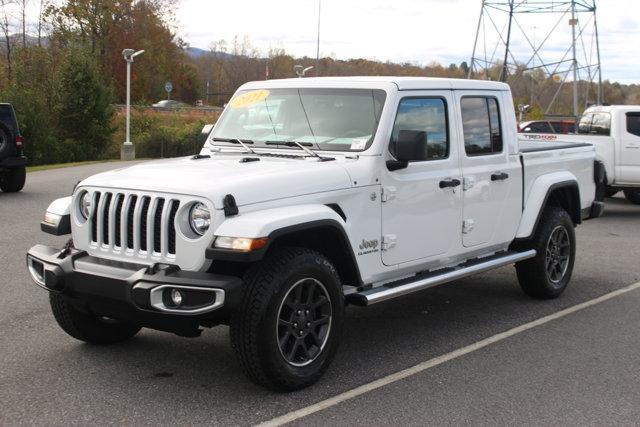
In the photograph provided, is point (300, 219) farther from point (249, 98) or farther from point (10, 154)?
point (10, 154)

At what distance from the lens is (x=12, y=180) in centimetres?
1534

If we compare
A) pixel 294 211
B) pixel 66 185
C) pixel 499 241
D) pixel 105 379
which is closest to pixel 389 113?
pixel 294 211

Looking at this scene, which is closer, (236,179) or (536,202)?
(236,179)

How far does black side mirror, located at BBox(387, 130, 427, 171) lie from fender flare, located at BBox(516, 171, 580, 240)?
187cm

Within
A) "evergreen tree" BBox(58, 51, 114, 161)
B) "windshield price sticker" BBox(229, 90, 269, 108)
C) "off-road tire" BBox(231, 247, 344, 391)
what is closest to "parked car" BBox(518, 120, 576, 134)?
"windshield price sticker" BBox(229, 90, 269, 108)

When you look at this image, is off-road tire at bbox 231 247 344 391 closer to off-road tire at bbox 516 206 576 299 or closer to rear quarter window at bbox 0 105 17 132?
off-road tire at bbox 516 206 576 299

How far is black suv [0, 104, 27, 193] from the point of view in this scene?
14.8 m

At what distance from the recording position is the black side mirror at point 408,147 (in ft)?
16.8

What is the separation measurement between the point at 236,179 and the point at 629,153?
36.2 ft

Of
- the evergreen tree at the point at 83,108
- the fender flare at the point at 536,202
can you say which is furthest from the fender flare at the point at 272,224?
the evergreen tree at the point at 83,108

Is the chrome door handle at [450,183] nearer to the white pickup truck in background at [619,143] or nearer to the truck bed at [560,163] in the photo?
the truck bed at [560,163]

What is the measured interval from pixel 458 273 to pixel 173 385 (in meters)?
2.32

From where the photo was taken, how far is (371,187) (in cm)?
512

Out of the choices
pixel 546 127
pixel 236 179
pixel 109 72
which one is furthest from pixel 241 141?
pixel 109 72
